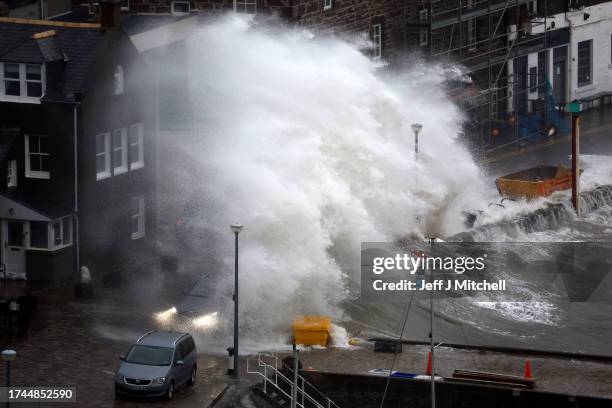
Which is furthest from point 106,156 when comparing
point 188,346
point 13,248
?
point 188,346

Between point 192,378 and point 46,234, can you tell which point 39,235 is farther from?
point 192,378

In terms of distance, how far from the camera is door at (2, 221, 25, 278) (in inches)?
2160

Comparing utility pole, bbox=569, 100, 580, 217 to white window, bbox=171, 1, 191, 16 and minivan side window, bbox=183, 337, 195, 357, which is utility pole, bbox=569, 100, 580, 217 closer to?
white window, bbox=171, 1, 191, 16

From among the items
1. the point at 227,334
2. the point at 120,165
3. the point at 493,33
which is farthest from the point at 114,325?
the point at 493,33

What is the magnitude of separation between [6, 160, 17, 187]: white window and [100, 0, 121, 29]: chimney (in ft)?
17.2

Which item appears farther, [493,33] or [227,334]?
[493,33]

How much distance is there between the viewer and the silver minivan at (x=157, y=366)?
42.2m

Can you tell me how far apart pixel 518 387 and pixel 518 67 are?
36966 mm

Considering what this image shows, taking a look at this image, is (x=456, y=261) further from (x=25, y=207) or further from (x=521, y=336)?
(x=25, y=207)

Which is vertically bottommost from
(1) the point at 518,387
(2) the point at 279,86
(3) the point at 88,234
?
(1) the point at 518,387

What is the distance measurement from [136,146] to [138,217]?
7.78 ft

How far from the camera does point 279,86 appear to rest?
193ft

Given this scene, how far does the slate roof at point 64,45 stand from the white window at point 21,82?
0.34 m

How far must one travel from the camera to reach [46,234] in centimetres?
5447
